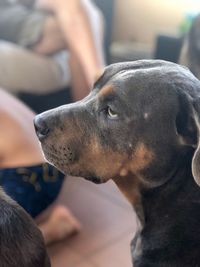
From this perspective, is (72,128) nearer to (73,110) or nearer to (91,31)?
(73,110)

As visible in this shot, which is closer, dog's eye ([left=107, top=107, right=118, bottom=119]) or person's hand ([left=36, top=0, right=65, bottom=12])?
dog's eye ([left=107, top=107, right=118, bottom=119])

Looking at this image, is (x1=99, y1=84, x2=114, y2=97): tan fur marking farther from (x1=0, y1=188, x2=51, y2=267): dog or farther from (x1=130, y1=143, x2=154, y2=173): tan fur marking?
(x1=0, y1=188, x2=51, y2=267): dog

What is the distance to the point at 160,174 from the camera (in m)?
1.22

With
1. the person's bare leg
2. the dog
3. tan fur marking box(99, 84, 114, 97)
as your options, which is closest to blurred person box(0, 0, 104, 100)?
the person's bare leg

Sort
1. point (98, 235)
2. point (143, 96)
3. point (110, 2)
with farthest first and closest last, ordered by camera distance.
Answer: point (110, 2)
point (98, 235)
point (143, 96)

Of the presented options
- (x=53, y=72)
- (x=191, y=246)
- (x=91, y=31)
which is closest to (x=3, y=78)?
(x=53, y=72)

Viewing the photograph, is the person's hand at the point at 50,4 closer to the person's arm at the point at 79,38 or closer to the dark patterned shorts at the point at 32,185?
the person's arm at the point at 79,38

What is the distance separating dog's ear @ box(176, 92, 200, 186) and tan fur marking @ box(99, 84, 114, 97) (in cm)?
16

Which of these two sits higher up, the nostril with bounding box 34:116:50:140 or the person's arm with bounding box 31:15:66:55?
the nostril with bounding box 34:116:50:140

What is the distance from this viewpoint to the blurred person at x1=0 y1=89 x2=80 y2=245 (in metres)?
1.67

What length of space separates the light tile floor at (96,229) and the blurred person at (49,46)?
55cm

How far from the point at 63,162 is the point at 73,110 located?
0.41ft

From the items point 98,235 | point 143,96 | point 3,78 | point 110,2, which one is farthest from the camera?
point 110,2

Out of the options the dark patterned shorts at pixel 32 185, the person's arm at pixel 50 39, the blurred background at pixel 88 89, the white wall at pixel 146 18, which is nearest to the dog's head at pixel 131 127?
the dark patterned shorts at pixel 32 185
